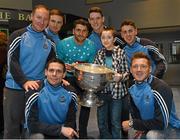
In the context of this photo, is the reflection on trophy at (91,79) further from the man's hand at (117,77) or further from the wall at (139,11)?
the wall at (139,11)

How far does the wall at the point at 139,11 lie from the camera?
39.6 ft

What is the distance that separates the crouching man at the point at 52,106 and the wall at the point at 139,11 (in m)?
9.64

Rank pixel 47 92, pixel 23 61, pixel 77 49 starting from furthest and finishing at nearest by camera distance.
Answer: pixel 77 49 → pixel 23 61 → pixel 47 92

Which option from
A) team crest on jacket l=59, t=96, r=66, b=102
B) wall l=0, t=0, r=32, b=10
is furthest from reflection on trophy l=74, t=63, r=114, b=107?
wall l=0, t=0, r=32, b=10

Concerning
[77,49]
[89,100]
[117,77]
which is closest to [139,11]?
[77,49]

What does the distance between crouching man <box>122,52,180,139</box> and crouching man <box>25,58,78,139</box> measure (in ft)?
1.79

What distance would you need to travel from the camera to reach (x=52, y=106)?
2.98 metres

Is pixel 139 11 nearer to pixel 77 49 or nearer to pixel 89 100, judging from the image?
pixel 77 49

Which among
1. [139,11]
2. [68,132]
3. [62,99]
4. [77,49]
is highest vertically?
[139,11]

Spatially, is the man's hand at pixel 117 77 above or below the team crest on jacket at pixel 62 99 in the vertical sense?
above

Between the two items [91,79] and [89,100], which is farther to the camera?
[89,100]

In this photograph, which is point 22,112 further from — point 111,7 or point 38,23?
point 111,7

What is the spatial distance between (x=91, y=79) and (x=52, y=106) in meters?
0.42

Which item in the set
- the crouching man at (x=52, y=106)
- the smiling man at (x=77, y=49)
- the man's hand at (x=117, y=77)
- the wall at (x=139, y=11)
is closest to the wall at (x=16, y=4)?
the wall at (x=139, y=11)
